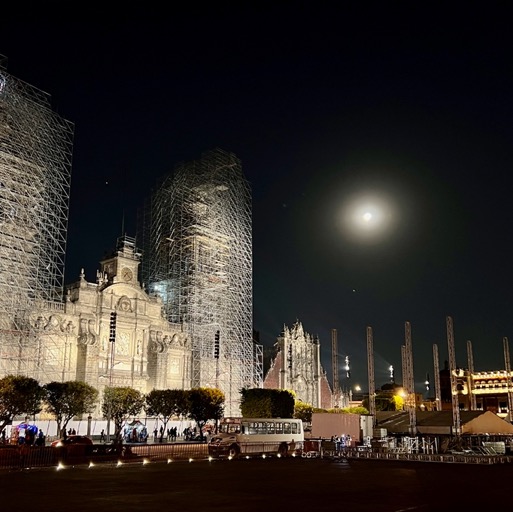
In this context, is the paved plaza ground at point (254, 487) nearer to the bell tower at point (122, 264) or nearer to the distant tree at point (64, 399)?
the distant tree at point (64, 399)

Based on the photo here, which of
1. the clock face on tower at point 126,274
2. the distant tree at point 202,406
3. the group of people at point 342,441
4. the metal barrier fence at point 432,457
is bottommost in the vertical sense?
the metal barrier fence at point 432,457

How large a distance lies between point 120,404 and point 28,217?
64.4 feet

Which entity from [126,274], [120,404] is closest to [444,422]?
[120,404]

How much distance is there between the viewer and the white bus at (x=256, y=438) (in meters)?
40.8

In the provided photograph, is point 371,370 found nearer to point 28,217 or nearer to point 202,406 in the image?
point 202,406

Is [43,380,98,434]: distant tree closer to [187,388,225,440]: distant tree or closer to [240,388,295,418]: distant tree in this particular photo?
[187,388,225,440]: distant tree

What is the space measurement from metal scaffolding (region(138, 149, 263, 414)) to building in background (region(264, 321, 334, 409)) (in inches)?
542

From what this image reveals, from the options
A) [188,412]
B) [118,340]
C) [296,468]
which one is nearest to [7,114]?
[118,340]

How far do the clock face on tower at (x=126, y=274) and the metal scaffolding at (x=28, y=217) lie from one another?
1057 centimetres

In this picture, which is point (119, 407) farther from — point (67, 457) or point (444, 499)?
point (444, 499)

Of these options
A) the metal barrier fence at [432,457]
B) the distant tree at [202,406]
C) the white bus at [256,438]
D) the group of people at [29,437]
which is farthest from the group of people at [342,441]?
the group of people at [29,437]

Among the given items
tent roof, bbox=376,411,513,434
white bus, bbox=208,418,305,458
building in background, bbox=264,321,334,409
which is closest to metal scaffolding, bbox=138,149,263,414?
building in background, bbox=264,321,334,409

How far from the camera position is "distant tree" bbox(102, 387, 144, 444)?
5747cm

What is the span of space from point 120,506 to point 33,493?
451cm
